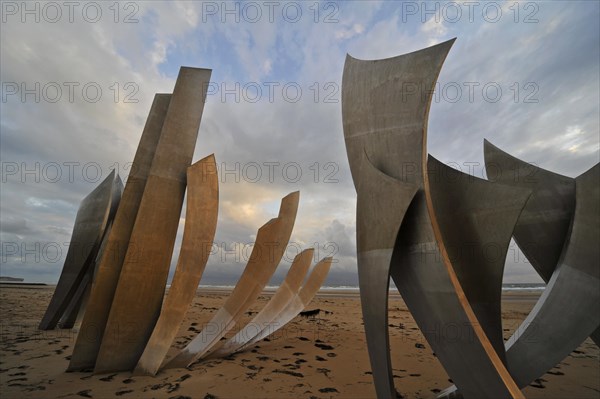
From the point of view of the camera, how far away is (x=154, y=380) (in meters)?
6.36

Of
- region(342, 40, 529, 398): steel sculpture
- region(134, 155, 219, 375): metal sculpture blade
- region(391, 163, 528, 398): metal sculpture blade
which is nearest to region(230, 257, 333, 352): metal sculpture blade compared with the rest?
region(134, 155, 219, 375): metal sculpture blade

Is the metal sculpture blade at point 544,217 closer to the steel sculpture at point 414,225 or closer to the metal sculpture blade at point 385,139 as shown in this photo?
the steel sculpture at point 414,225

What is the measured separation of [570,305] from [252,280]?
6.35 m

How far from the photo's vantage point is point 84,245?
10.4 metres

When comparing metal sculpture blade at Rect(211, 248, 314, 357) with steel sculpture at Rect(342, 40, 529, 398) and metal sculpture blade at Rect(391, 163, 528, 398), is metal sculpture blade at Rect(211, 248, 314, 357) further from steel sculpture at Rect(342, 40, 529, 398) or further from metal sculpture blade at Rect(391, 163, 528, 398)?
metal sculpture blade at Rect(391, 163, 528, 398)

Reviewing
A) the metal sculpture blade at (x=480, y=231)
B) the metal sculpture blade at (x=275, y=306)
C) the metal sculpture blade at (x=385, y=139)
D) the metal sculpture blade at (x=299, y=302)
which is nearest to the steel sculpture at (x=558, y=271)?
the metal sculpture blade at (x=480, y=231)

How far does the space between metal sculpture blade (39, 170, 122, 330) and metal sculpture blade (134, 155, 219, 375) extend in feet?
16.2

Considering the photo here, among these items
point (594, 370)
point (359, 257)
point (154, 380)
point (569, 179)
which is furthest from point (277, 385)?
point (594, 370)

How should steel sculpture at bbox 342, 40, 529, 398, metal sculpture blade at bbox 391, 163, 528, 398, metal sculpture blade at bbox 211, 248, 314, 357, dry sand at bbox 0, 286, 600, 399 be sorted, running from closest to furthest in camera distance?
metal sculpture blade at bbox 391, 163, 528, 398 < steel sculpture at bbox 342, 40, 529, 398 < dry sand at bbox 0, 286, 600, 399 < metal sculpture blade at bbox 211, 248, 314, 357

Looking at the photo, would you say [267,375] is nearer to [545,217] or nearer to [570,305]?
[570,305]

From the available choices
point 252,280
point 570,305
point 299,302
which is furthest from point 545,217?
point 299,302

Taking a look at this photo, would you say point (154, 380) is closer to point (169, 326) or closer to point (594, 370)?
point (169, 326)

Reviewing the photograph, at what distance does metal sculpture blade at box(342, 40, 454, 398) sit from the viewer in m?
4.64

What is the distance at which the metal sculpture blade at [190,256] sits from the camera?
665 cm
